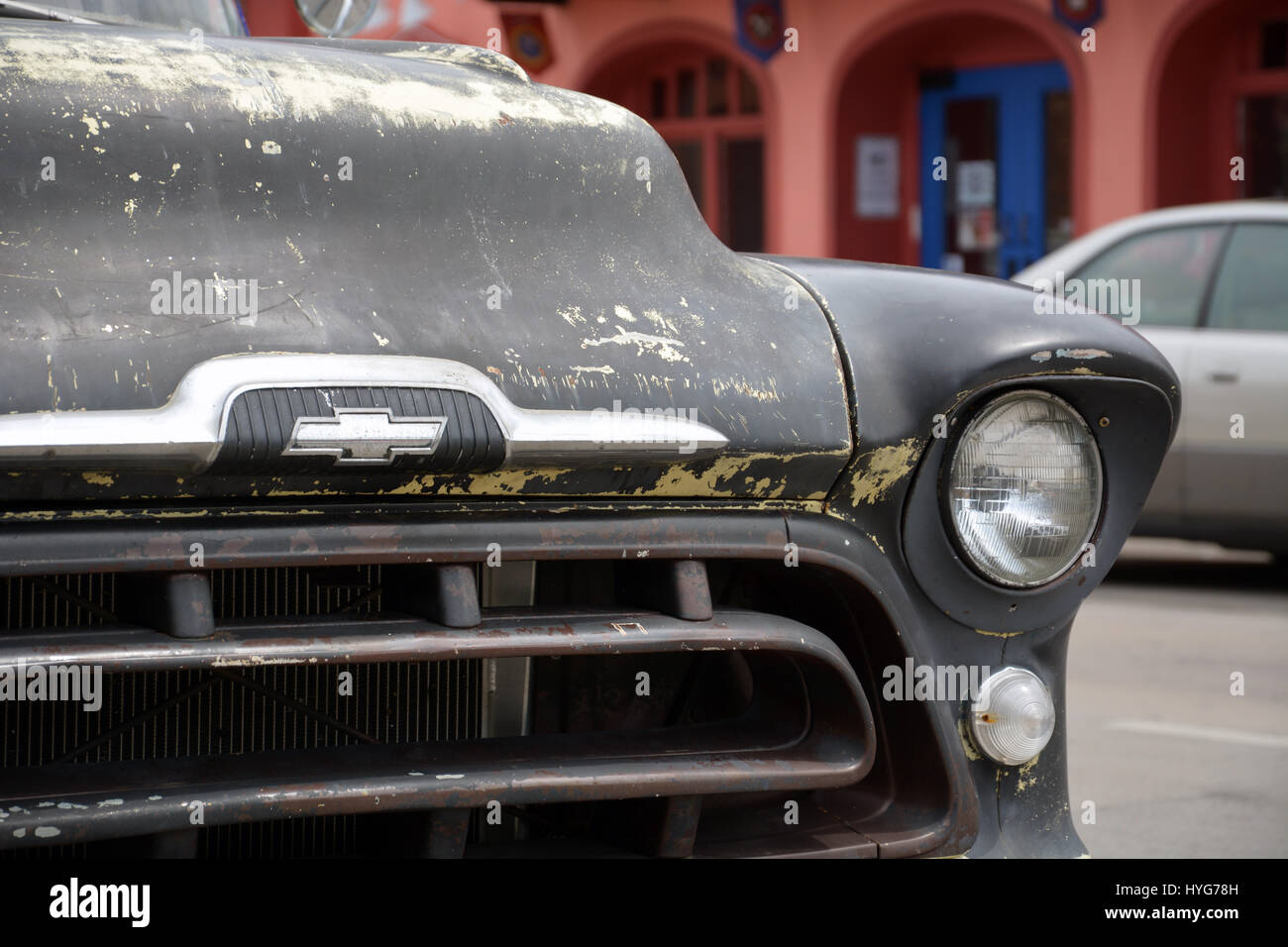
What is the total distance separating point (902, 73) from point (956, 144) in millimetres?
803

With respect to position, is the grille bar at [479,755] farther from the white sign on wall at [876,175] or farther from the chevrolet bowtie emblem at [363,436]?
the white sign on wall at [876,175]

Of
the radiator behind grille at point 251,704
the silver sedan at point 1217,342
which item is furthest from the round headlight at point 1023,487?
the silver sedan at point 1217,342

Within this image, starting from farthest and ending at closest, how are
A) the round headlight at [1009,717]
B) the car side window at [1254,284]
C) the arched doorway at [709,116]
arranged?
the arched doorway at [709,116]
the car side window at [1254,284]
the round headlight at [1009,717]

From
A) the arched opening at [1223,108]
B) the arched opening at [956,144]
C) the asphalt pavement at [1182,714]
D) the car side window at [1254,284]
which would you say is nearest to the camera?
the asphalt pavement at [1182,714]

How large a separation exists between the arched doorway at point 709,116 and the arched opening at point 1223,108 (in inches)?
163

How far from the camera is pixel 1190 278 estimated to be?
7.49m

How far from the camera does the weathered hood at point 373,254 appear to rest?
1.74 meters

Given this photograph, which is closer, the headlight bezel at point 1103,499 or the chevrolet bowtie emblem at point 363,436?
the chevrolet bowtie emblem at point 363,436

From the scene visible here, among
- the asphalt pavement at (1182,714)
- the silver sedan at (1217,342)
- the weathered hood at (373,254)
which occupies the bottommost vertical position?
the asphalt pavement at (1182,714)

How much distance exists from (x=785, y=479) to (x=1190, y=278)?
5.99 m

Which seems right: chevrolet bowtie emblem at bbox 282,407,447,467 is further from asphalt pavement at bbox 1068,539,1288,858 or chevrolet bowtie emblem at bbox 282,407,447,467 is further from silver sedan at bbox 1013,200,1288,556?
silver sedan at bbox 1013,200,1288,556

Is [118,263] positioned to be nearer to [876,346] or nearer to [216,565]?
[216,565]
